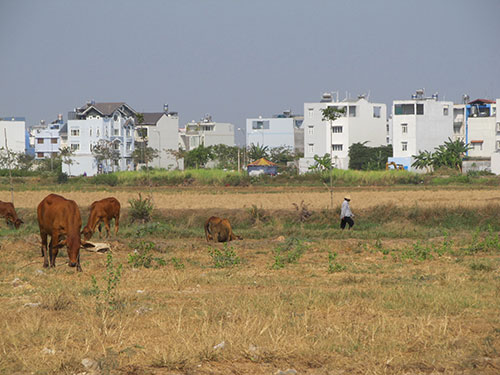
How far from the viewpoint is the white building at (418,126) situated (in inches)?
3551

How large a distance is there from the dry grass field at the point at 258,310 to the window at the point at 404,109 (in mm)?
74728

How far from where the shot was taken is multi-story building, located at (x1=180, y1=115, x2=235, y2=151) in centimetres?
13062

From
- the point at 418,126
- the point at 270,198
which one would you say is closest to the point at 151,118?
the point at 418,126

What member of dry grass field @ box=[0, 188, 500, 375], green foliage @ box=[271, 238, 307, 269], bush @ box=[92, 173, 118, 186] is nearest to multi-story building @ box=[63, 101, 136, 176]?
bush @ box=[92, 173, 118, 186]

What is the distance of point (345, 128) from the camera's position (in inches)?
3809

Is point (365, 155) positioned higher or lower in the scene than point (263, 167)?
higher

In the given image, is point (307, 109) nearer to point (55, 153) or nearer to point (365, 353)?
point (55, 153)

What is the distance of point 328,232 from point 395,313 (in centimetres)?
1260

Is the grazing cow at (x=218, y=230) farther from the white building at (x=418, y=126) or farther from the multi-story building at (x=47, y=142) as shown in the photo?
the multi-story building at (x=47, y=142)

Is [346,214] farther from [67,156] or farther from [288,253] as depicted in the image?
[67,156]

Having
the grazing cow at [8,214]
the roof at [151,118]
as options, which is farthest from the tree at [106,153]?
the grazing cow at [8,214]

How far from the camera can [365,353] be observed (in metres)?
7.89

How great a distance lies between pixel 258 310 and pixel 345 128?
3473 inches

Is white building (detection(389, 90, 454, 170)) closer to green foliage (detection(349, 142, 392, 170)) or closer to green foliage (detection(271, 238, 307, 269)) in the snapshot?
green foliage (detection(349, 142, 392, 170))
